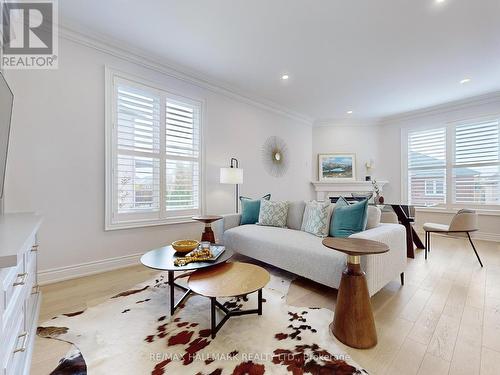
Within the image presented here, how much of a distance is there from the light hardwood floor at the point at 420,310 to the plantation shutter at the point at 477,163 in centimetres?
183

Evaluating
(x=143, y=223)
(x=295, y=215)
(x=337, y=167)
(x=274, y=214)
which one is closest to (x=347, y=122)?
(x=337, y=167)

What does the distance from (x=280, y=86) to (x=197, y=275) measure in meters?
3.34

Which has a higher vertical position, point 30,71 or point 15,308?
point 30,71

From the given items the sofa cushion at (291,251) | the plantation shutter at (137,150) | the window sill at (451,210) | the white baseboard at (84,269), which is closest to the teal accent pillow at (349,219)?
the sofa cushion at (291,251)

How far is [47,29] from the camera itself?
7.69ft

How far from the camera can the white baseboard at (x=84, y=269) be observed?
7.65 ft

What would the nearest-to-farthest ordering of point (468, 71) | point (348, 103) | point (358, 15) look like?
point (358, 15)
point (468, 71)
point (348, 103)

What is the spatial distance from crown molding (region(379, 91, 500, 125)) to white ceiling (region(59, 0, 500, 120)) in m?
0.28

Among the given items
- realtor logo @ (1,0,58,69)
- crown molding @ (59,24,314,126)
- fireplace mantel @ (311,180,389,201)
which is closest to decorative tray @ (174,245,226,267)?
realtor logo @ (1,0,58,69)

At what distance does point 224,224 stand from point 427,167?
4.68 metres

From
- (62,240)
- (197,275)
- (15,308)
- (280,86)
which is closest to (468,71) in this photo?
(280,86)

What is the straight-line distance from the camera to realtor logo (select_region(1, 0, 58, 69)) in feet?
7.02

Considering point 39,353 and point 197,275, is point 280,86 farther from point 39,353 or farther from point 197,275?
point 39,353

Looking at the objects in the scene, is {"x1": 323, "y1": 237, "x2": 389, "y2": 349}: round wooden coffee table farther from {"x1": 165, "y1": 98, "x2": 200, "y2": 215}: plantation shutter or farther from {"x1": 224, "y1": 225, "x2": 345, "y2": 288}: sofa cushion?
{"x1": 165, "y1": 98, "x2": 200, "y2": 215}: plantation shutter
